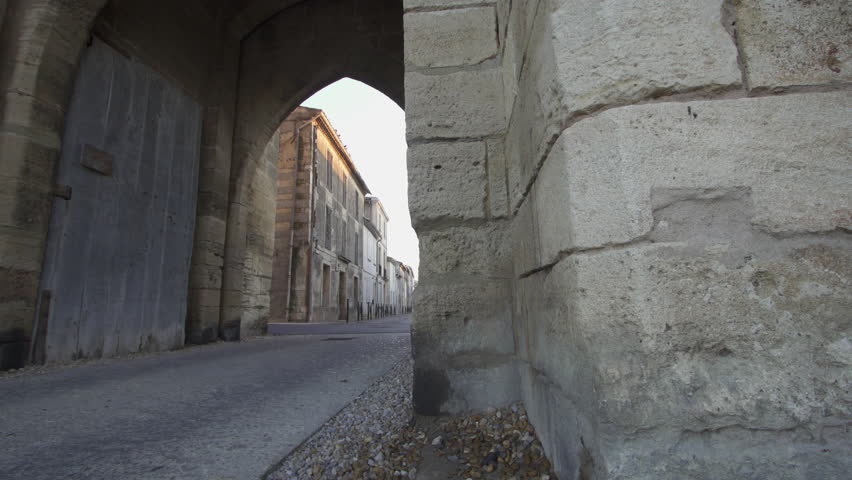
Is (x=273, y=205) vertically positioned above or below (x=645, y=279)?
above

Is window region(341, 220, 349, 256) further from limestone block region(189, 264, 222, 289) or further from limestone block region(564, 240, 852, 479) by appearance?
limestone block region(564, 240, 852, 479)

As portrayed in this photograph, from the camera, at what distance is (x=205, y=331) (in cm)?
521

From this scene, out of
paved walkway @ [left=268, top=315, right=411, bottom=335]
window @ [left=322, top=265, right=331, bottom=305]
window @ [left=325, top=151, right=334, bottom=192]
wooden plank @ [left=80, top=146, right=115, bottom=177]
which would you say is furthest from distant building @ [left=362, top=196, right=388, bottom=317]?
wooden plank @ [left=80, top=146, right=115, bottom=177]

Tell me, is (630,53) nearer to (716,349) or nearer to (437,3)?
(716,349)

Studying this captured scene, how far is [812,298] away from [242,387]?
240 cm

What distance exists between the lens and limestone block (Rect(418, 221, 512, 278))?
5.71ft

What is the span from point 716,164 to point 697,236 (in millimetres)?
159

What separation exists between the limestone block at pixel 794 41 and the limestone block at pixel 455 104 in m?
0.99

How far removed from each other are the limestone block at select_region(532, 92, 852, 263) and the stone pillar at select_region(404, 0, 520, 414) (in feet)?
2.80

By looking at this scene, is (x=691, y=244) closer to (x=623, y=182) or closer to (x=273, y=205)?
(x=623, y=182)

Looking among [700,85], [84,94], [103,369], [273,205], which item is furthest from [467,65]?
[273,205]

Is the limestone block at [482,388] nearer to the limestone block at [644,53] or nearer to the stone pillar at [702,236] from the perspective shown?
the stone pillar at [702,236]

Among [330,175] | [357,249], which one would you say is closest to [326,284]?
[330,175]

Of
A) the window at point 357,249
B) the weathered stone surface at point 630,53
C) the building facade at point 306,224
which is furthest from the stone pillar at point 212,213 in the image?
the window at point 357,249
